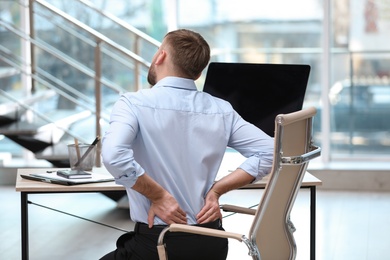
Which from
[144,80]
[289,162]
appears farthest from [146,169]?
[144,80]

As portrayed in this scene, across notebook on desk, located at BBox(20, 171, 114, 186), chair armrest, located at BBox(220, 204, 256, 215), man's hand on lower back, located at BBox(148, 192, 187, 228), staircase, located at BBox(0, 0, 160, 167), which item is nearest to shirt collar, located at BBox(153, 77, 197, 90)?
man's hand on lower back, located at BBox(148, 192, 187, 228)

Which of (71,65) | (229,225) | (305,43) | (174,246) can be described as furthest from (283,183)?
(305,43)

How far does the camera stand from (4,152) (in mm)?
6824

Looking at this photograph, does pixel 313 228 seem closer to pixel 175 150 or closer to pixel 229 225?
pixel 175 150

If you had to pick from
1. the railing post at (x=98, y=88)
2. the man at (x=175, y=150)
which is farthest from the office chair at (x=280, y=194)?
the railing post at (x=98, y=88)

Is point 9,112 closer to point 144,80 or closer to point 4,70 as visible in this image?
point 4,70

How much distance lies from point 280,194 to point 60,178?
1076mm

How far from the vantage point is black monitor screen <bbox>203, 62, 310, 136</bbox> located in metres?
3.55

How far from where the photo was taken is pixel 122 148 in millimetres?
2238

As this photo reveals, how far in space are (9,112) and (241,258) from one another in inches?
93.6

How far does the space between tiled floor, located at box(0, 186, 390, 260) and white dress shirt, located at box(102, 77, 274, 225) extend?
198 cm

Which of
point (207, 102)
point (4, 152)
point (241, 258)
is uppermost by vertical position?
point (207, 102)

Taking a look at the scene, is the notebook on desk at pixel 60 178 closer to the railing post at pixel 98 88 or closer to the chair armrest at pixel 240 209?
the chair armrest at pixel 240 209

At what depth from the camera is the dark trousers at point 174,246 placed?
7.88ft
